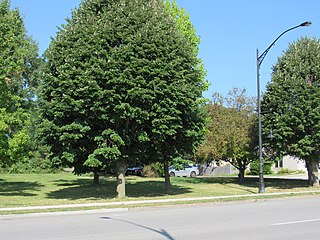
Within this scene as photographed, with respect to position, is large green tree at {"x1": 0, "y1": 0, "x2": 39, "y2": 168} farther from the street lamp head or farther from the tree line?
the street lamp head

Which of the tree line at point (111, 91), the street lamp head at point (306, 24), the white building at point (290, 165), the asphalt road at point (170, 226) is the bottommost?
the asphalt road at point (170, 226)

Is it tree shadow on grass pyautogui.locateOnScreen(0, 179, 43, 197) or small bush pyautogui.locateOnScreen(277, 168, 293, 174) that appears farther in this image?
small bush pyautogui.locateOnScreen(277, 168, 293, 174)

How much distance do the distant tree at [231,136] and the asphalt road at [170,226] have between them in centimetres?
1849

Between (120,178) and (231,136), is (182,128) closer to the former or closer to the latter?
(120,178)

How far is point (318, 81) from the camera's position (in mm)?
26984

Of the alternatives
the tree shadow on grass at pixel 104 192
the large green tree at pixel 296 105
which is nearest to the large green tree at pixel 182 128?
the tree shadow on grass at pixel 104 192

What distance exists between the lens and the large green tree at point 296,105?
84.3ft

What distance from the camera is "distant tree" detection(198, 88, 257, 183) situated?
33000 mm

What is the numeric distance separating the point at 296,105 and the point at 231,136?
781 centimetres

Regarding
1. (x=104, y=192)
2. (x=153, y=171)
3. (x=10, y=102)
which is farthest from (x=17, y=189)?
(x=153, y=171)

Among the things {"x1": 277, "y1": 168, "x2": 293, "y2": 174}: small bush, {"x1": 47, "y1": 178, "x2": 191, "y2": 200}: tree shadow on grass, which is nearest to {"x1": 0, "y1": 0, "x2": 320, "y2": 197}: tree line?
{"x1": 47, "y1": 178, "x2": 191, "y2": 200}: tree shadow on grass

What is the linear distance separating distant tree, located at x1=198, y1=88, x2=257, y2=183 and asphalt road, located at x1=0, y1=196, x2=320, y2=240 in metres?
18.5

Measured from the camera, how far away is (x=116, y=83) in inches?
712

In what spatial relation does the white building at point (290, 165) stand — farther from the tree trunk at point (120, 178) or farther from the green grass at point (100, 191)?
the tree trunk at point (120, 178)
